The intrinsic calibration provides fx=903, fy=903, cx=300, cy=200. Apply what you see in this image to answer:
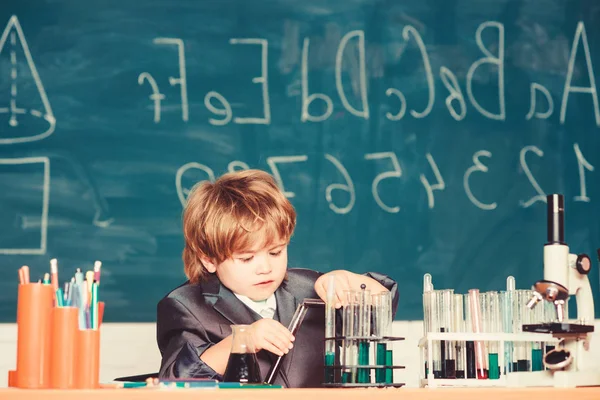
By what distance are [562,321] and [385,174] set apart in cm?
135

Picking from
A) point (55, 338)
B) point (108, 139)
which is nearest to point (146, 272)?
point (108, 139)

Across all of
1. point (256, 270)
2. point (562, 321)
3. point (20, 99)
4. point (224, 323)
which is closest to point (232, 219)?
point (256, 270)

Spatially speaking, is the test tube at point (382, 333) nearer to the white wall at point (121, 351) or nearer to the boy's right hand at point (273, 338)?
the boy's right hand at point (273, 338)

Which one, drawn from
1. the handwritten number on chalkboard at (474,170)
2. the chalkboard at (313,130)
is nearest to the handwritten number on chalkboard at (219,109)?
the chalkboard at (313,130)

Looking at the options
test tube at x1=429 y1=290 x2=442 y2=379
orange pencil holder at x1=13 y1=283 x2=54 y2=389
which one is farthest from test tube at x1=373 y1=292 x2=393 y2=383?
orange pencil holder at x1=13 y1=283 x2=54 y2=389

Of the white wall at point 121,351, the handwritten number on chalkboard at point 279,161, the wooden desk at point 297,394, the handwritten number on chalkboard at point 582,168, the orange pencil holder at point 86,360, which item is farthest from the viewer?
the handwritten number on chalkboard at point 582,168

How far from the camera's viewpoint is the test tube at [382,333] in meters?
1.47

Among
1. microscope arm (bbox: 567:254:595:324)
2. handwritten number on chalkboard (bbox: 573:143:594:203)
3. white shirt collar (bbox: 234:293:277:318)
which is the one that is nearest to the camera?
microscope arm (bbox: 567:254:595:324)

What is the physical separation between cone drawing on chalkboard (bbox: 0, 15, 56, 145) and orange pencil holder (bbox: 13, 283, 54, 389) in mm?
1443

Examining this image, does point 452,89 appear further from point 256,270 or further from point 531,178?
point 256,270

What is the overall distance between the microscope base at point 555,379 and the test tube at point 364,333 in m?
0.23

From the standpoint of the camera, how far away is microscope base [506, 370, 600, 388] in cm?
138

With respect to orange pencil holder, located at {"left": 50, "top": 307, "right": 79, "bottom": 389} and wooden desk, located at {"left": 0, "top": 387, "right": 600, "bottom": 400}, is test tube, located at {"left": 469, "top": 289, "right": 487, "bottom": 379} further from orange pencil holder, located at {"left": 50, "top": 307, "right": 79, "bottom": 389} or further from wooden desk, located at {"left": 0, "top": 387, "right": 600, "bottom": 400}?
orange pencil holder, located at {"left": 50, "top": 307, "right": 79, "bottom": 389}

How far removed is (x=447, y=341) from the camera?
1605 mm
